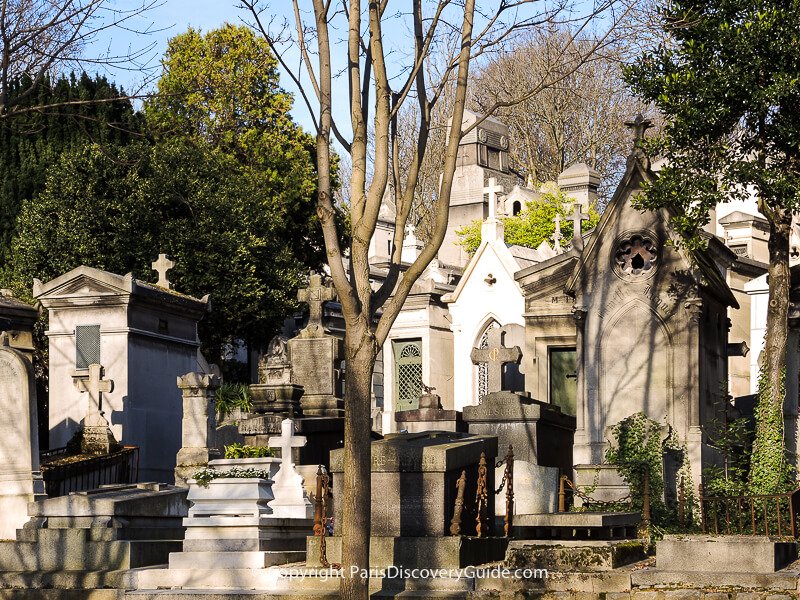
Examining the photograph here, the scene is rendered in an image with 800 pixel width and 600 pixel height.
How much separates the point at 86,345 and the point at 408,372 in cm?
1222

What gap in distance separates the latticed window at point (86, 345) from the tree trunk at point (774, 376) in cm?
1183

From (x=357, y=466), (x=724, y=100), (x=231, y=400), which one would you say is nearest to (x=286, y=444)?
(x=357, y=466)

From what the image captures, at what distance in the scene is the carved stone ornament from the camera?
64.4ft

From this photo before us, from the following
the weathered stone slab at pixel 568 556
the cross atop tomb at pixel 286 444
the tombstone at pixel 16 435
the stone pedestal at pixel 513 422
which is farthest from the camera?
the stone pedestal at pixel 513 422

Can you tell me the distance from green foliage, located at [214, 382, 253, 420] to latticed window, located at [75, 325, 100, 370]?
8.38ft

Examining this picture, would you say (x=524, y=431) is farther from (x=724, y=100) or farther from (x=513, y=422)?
(x=724, y=100)

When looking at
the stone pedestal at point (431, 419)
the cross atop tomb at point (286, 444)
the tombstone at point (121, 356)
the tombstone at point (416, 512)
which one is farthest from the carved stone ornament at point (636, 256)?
the tombstone at point (121, 356)

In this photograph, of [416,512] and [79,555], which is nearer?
[416,512]

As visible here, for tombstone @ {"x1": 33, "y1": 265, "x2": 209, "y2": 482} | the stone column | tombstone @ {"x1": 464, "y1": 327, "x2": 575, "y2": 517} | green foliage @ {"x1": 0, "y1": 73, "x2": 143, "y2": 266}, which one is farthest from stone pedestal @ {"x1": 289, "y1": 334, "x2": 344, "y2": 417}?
green foliage @ {"x1": 0, "y1": 73, "x2": 143, "y2": 266}

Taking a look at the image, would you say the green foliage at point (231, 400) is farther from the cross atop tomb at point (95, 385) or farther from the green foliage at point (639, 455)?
the green foliage at point (639, 455)

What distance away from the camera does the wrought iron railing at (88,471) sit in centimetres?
1770

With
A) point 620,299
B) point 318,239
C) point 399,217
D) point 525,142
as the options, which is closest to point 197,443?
point 620,299

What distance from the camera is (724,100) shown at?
18.0 metres

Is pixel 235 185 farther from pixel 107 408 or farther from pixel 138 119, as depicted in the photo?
pixel 107 408
